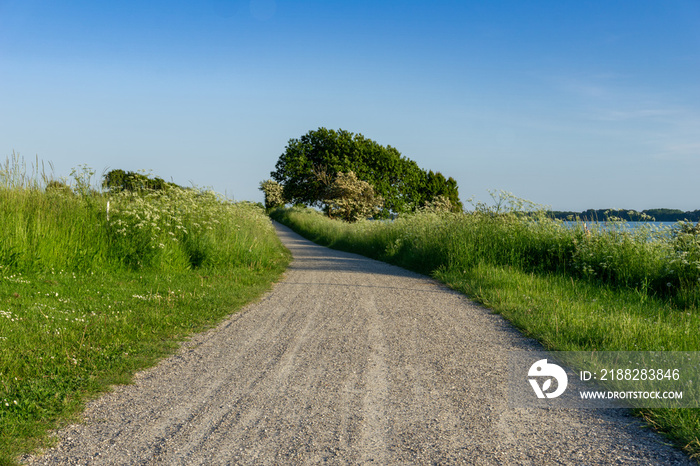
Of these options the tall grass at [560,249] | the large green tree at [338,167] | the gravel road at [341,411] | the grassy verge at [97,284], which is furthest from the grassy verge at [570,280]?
the large green tree at [338,167]

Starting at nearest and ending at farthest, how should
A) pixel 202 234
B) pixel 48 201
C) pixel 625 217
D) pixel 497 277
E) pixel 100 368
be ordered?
1. pixel 100 368
2. pixel 497 277
3. pixel 48 201
4. pixel 625 217
5. pixel 202 234

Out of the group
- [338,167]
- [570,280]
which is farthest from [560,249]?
[338,167]

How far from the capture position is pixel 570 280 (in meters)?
10.3

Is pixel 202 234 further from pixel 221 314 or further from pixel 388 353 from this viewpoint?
pixel 388 353

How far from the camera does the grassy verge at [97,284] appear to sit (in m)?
4.36

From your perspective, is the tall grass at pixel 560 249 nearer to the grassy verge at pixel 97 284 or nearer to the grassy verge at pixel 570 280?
the grassy verge at pixel 570 280

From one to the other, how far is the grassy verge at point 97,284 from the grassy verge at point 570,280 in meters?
4.57

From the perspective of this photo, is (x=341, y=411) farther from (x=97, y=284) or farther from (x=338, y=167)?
(x=338, y=167)

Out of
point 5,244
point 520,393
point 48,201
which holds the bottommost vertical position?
point 520,393

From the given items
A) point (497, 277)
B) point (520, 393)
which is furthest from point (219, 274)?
point (520, 393)

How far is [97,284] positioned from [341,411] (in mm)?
6915

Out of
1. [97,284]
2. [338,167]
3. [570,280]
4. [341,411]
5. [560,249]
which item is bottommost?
[341,411]

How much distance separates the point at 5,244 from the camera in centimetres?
942

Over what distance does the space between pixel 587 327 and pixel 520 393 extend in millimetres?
2293
